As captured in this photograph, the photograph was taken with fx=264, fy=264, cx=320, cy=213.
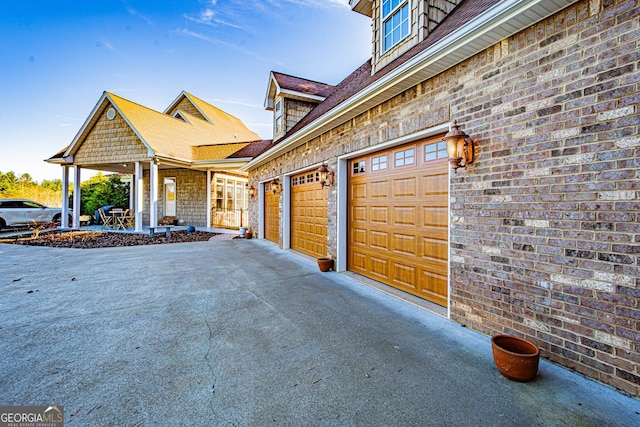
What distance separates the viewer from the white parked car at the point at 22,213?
12680mm

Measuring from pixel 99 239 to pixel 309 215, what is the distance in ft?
30.3

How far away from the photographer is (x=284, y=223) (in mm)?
8781

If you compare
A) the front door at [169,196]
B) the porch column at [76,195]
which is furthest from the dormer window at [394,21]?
the porch column at [76,195]

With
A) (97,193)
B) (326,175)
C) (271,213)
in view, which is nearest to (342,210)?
(326,175)

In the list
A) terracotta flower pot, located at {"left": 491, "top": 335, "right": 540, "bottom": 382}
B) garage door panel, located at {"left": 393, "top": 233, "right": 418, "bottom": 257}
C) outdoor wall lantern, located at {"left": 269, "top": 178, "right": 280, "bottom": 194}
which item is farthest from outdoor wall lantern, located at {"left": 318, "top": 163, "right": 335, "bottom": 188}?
terracotta flower pot, located at {"left": 491, "top": 335, "right": 540, "bottom": 382}

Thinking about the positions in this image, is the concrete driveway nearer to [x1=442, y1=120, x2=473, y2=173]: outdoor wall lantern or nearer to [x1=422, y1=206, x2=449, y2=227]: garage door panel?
[x1=422, y1=206, x2=449, y2=227]: garage door panel

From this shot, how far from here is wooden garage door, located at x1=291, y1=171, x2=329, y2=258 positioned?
22.4 ft

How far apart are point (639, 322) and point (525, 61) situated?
2.48 m

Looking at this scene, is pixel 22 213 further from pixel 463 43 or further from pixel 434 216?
pixel 463 43

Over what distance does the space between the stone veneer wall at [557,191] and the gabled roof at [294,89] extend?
7.33 metres

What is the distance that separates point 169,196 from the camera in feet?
49.8

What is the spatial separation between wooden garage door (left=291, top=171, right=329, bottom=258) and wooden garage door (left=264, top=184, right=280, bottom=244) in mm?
1322

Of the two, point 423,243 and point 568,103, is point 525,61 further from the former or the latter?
point 423,243

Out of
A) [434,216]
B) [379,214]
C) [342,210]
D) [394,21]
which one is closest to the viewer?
[434,216]
